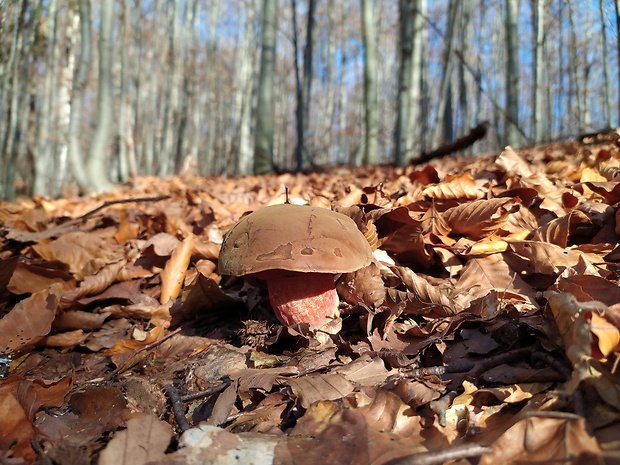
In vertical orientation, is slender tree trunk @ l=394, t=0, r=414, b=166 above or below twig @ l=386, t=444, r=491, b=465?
above

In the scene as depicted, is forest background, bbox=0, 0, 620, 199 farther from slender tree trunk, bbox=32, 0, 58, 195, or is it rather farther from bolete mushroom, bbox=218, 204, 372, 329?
bolete mushroom, bbox=218, 204, 372, 329

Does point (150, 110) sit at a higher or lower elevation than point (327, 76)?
lower

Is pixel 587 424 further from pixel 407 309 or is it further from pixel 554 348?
pixel 407 309

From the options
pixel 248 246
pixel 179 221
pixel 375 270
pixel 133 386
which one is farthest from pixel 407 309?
pixel 179 221

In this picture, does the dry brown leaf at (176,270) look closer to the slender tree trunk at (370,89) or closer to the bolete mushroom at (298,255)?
the bolete mushroom at (298,255)

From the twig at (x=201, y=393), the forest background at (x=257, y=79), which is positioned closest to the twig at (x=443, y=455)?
the twig at (x=201, y=393)

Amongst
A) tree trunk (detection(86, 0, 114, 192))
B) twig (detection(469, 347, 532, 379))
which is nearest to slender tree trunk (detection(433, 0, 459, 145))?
twig (detection(469, 347, 532, 379))

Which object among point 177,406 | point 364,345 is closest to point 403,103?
point 364,345

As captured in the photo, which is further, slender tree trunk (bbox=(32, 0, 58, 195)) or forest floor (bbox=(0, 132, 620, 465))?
slender tree trunk (bbox=(32, 0, 58, 195))
